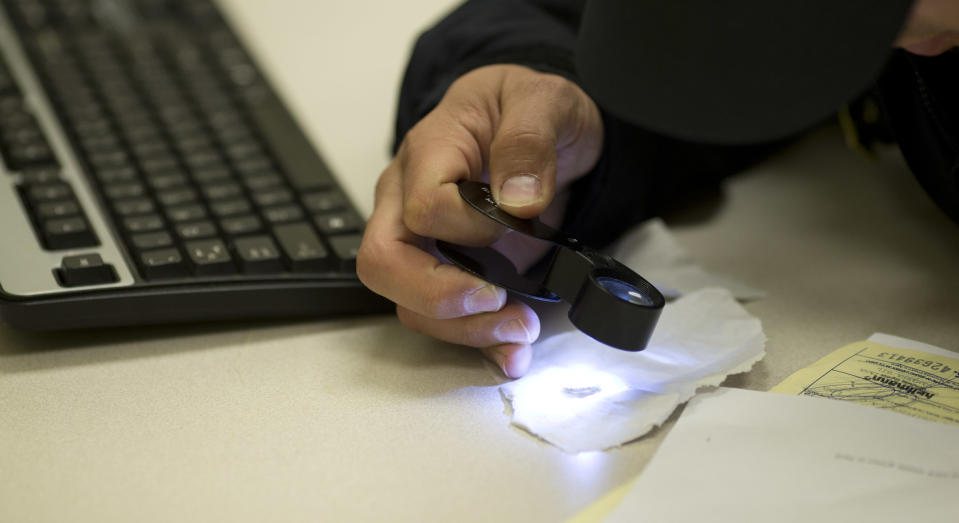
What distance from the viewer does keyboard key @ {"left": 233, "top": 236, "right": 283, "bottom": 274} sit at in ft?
1.60

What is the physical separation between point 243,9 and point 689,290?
2.06ft

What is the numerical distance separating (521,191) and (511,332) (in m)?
0.07

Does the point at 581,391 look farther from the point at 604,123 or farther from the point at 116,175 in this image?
the point at 116,175

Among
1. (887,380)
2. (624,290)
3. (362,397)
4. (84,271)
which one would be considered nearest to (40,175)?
Result: (84,271)

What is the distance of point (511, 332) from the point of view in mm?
447

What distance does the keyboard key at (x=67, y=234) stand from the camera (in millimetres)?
480

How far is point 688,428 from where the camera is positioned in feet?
1.32

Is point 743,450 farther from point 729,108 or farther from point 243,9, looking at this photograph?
point 243,9

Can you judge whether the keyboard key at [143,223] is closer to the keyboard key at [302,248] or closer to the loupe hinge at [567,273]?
the keyboard key at [302,248]

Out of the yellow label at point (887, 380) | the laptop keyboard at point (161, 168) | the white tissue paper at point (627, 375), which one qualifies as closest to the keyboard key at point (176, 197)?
the laptop keyboard at point (161, 168)

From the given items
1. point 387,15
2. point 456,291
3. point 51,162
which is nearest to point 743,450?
point 456,291

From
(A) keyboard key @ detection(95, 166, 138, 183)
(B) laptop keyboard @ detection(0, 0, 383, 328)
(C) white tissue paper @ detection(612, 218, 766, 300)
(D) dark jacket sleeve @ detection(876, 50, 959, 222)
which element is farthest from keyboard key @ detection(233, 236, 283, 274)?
(D) dark jacket sleeve @ detection(876, 50, 959, 222)

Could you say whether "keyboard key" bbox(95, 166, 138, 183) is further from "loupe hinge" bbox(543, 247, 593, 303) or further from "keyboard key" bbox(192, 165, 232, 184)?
"loupe hinge" bbox(543, 247, 593, 303)

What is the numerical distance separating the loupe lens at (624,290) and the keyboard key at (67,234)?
281 mm
